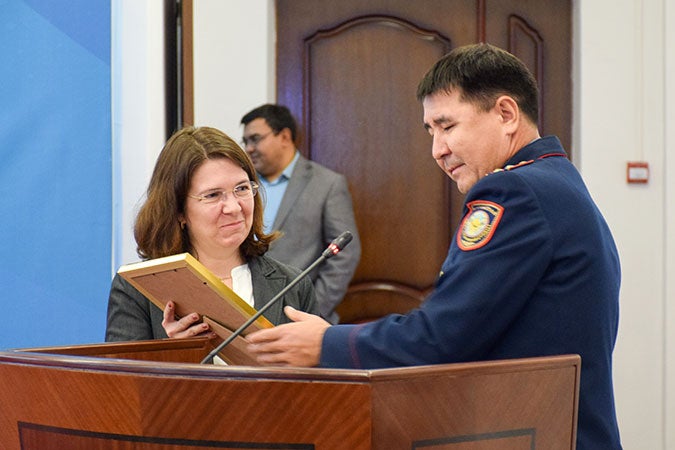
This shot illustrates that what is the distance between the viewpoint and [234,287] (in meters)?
2.28

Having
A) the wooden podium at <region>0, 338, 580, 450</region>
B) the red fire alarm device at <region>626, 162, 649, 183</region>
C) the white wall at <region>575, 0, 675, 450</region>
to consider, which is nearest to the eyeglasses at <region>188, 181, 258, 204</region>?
the wooden podium at <region>0, 338, 580, 450</region>

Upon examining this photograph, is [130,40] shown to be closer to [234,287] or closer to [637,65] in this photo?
[234,287]

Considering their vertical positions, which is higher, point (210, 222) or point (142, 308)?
point (210, 222)

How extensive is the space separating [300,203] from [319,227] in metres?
0.12

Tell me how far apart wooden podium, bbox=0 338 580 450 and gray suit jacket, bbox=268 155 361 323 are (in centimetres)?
249

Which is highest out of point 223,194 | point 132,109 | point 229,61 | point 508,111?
point 229,61

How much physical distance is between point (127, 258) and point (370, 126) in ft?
5.07

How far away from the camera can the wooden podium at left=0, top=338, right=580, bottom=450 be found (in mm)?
1113

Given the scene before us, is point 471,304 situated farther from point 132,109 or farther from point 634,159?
point 634,159

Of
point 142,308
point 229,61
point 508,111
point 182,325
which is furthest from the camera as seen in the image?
point 229,61

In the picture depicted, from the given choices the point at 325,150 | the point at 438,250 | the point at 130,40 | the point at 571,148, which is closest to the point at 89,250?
the point at 130,40

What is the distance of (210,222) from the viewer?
87.9 inches

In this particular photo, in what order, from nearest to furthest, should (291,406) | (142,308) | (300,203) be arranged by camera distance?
(291,406)
(142,308)
(300,203)

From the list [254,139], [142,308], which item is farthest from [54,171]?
[254,139]
